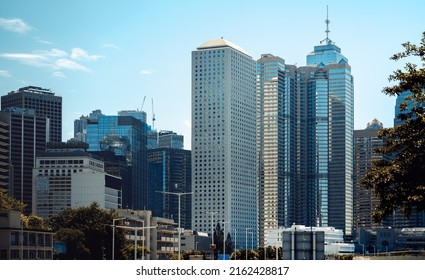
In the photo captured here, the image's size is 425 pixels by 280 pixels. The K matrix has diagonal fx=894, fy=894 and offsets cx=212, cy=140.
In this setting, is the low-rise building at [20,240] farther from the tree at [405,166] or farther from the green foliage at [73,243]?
the tree at [405,166]

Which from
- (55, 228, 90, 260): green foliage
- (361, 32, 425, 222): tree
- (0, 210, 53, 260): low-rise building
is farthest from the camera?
(55, 228, 90, 260): green foliage

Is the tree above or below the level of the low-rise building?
above

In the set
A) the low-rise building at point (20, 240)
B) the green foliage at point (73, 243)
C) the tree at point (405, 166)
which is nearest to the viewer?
the tree at point (405, 166)

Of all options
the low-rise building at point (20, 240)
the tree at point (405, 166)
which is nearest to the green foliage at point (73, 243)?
the low-rise building at point (20, 240)

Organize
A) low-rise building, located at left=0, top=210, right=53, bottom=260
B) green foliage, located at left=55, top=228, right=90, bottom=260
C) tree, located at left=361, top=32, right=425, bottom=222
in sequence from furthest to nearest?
green foliage, located at left=55, top=228, right=90, bottom=260 → low-rise building, located at left=0, top=210, right=53, bottom=260 → tree, located at left=361, top=32, right=425, bottom=222

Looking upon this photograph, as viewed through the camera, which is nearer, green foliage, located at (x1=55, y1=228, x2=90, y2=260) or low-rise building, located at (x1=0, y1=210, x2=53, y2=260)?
low-rise building, located at (x1=0, y1=210, x2=53, y2=260)

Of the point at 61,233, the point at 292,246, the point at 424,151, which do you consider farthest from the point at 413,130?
the point at 61,233

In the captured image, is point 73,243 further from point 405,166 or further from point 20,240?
point 405,166

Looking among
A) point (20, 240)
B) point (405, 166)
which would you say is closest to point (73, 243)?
point (20, 240)

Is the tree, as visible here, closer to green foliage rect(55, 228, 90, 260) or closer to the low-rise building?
the low-rise building

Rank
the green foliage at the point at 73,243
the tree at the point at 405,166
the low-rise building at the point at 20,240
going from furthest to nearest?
1. the green foliage at the point at 73,243
2. the low-rise building at the point at 20,240
3. the tree at the point at 405,166

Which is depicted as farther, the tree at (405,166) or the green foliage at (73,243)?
the green foliage at (73,243)

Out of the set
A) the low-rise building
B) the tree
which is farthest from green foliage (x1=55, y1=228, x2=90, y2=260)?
the tree

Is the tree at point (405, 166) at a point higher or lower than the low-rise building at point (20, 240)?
higher
